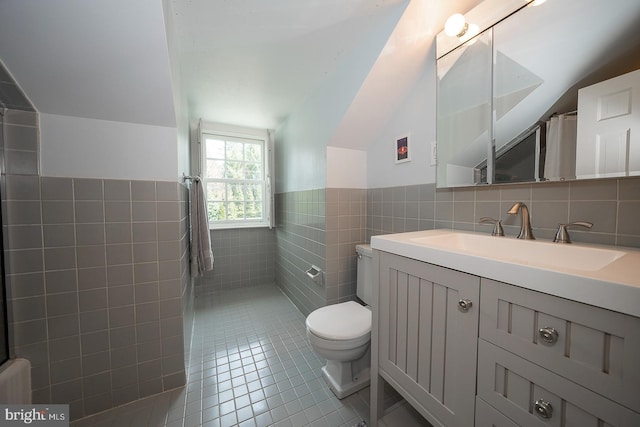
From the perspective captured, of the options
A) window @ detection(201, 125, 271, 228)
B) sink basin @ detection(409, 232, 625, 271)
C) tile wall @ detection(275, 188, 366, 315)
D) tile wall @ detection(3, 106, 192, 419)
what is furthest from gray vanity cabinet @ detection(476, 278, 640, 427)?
window @ detection(201, 125, 271, 228)

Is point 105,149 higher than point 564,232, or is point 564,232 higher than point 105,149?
point 105,149

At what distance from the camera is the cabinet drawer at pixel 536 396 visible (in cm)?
51

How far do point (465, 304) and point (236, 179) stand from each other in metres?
2.98

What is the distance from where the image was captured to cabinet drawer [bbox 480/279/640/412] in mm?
478

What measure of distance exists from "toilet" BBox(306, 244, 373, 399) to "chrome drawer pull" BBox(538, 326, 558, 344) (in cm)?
86

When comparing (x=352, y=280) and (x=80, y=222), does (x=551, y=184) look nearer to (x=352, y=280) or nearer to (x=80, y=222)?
(x=352, y=280)

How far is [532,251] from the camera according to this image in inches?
37.6

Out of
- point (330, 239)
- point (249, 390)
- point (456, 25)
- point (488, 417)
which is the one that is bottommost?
point (249, 390)

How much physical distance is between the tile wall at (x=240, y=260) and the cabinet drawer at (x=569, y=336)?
2774mm

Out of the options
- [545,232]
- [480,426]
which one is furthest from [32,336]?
[545,232]

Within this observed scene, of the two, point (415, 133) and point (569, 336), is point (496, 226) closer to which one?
point (569, 336)

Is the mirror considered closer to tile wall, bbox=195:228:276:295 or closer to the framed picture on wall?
the framed picture on wall

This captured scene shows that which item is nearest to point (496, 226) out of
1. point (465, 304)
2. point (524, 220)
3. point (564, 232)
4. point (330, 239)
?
point (524, 220)

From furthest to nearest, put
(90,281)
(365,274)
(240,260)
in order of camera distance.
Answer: (240,260), (365,274), (90,281)
